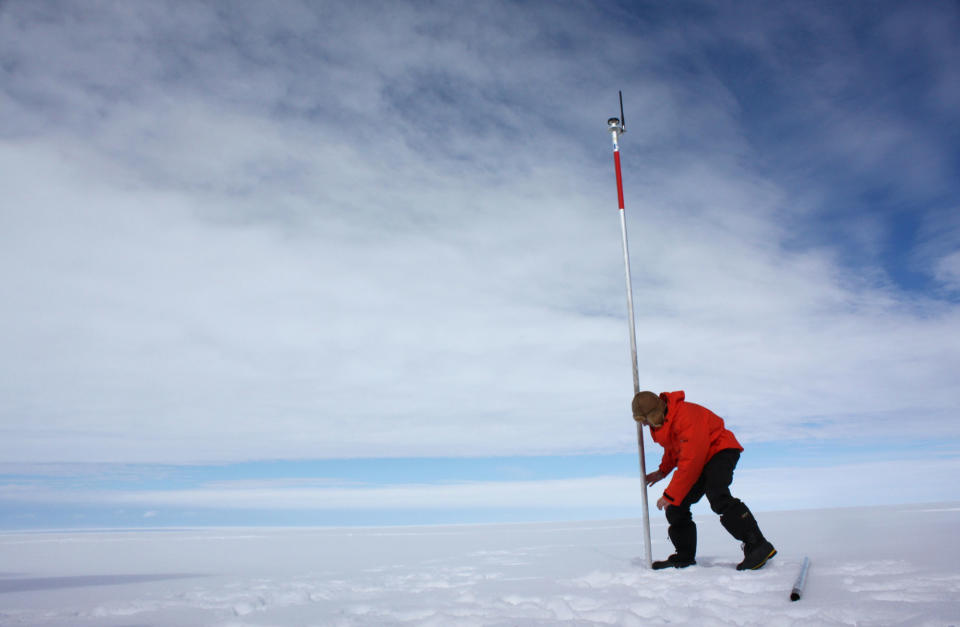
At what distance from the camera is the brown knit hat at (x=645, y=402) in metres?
5.54

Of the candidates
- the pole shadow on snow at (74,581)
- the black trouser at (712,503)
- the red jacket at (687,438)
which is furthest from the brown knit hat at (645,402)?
the pole shadow on snow at (74,581)

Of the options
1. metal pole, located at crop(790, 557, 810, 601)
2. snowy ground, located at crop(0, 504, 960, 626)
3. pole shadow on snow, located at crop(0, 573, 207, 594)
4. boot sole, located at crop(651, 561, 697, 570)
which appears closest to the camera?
snowy ground, located at crop(0, 504, 960, 626)

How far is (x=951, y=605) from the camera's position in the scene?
137 inches

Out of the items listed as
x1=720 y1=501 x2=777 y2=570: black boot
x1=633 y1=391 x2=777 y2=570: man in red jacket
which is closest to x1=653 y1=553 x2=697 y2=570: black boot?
x1=633 y1=391 x2=777 y2=570: man in red jacket

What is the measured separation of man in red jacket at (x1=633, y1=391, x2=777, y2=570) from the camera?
17.3ft

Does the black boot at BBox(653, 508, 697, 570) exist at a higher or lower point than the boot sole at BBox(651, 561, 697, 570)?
higher

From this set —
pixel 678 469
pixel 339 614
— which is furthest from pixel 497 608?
pixel 678 469

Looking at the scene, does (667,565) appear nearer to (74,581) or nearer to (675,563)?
(675,563)

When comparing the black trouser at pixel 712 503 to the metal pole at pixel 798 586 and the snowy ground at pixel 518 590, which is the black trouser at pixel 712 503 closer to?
the snowy ground at pixel 518 590

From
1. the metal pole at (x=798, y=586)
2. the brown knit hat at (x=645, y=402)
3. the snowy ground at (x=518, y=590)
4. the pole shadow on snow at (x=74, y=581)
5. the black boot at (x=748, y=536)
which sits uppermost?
the brown knit hat at (x=645, y=402)

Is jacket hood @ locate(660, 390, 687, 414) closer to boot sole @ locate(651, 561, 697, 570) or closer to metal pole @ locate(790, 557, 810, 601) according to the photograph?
boot sole @ locate(651, 561, 697, 570)

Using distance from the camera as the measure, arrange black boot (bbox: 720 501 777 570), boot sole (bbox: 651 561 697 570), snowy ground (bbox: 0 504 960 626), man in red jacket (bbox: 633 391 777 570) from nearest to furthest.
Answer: snowy ground (bbox: 0 504 960 626) → black boot (bbox: 720 501 777 570) → man in red jacket (bbox: 633 391 777 570) → boot sole (bbox: 651 561 697 570)

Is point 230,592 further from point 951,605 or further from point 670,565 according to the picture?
point 951,605

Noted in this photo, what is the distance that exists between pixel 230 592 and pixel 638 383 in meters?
4.47
